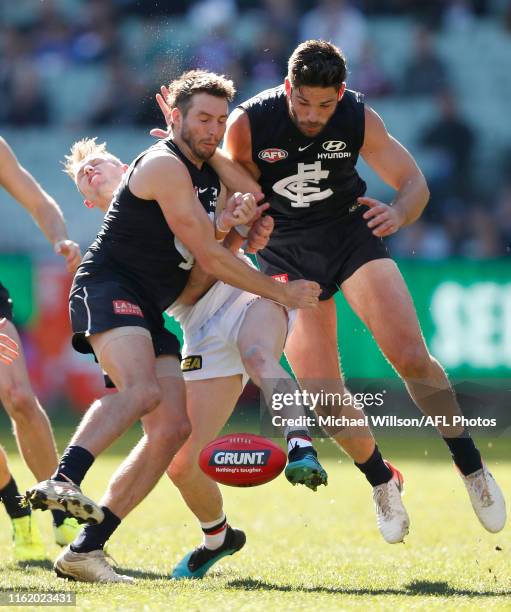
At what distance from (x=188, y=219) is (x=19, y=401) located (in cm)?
159

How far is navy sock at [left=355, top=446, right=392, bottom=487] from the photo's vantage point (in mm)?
6766

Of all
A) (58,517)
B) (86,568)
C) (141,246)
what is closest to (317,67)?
(141,246)

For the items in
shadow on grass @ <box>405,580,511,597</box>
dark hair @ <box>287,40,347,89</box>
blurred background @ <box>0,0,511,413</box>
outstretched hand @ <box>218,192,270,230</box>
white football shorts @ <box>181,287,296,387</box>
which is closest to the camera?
shadow on grass @ <box>405,580,511,597</box>

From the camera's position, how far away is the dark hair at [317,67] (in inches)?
238

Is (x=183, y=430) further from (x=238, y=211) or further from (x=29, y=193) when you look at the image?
(x=29, y=193)

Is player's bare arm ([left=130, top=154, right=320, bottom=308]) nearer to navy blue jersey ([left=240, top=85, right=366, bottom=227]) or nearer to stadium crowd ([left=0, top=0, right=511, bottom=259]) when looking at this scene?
navy blue jersey ([left=240, top=85, right=366, bottom=227])

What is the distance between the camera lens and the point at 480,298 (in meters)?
12.0

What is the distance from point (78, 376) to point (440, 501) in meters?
5.13

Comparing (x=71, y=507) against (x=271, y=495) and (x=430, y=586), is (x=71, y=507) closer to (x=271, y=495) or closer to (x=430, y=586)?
(x=430, y=586)

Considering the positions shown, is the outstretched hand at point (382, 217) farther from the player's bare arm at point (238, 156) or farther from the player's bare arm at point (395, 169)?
the player's bare arm at point (238, 156)

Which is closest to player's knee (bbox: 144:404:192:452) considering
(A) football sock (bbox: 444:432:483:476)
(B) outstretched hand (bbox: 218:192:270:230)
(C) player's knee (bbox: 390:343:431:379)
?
(B) outstretched hand (bbox: 218:192:270:230)

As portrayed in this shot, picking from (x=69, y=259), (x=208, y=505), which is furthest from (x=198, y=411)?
(x=69, y=259)

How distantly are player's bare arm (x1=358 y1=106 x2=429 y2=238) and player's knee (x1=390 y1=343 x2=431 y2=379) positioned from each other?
0.62 m

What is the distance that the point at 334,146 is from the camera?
6473 millimetres
